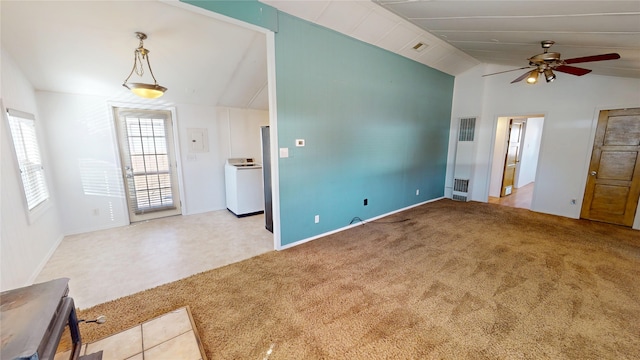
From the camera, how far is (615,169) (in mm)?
4227

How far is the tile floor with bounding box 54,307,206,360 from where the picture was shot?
64.7 inches

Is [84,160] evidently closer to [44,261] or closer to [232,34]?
[44,261]

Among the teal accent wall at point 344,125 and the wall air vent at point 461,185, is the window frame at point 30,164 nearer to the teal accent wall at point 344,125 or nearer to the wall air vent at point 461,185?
the teal accent wall at point 344,125

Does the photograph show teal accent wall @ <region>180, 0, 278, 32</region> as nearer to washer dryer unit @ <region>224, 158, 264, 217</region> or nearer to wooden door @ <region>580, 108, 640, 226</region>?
washer dryer unit @ <region>224, 158, 264, 217</region>

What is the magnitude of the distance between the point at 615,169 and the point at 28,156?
895cm

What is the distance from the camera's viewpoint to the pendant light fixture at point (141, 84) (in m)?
2.65

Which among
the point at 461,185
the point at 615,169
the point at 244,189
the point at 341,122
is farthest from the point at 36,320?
the point at 615,169

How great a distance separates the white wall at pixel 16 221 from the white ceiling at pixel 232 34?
0.33 m

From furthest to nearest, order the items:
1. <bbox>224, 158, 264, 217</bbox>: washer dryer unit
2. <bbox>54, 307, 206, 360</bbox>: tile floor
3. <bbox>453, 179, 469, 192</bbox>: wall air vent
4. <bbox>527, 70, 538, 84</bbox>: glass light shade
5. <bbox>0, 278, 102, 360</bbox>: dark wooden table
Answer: <bbox>453, 179, 469, 192</bbox>: wall air vent, <bbox>224, 158, 264, 217</bbox>: washer dryer unit, <bbox>527, 70, 538, 84</bbox>: glass light shade, <bbox>54, 307, 206, 360</bbox>: tile floor, <bbox>0, 278, 102, 360</bbox>: dark wooden table

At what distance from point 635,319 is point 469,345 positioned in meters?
1.61

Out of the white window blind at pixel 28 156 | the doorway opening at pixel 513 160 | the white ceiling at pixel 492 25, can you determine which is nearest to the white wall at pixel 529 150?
the doorway opening at pixel 513 160

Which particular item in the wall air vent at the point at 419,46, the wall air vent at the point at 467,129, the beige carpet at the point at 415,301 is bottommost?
the beige carpet at the point at 415,301

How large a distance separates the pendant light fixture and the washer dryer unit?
2.01 metres

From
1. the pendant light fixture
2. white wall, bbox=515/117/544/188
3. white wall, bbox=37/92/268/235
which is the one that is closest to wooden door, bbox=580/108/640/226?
white wall, bbox=515/117/544/188
